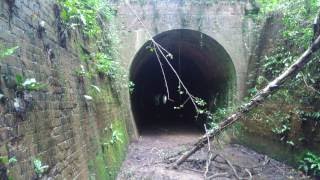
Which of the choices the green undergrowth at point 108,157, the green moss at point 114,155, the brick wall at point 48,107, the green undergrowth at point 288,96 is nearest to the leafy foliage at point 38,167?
the brick wall at point 48,107

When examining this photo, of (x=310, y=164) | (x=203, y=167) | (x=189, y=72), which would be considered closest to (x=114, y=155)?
(x=203, y=167)

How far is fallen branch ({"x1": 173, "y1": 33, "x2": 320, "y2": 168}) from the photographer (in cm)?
616

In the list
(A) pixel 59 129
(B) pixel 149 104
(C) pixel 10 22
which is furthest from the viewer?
(B) pixel 149 104

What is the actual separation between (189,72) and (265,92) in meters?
11.2

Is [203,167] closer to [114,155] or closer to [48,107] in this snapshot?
[114,155]

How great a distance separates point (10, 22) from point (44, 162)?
4.74 feet

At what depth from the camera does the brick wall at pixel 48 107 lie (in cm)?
297

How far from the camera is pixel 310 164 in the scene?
6719 mm

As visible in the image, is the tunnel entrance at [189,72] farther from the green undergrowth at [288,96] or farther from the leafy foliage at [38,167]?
the leafy foliage at [38,167]

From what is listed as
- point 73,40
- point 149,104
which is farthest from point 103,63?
point 149,104

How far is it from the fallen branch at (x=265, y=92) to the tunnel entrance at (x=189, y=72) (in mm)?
941

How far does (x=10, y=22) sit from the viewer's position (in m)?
3.12

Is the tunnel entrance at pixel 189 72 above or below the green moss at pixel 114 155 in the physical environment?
above

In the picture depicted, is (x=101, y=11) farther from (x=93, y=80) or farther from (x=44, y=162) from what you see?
(x=44, y=162)
